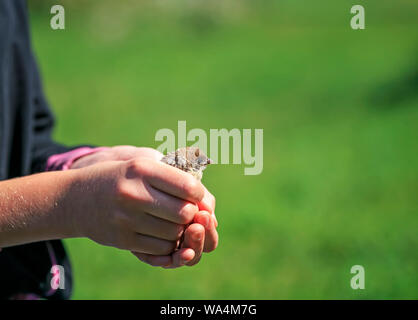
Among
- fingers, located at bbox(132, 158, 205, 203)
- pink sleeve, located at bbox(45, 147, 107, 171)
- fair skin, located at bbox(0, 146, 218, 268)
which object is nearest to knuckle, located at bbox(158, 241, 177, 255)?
fair skin, located at bbox(0, 146, 218, 268)

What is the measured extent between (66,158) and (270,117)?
376 cm

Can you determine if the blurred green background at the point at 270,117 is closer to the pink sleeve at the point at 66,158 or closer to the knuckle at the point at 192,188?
the pink sleeve at the point at 66,158

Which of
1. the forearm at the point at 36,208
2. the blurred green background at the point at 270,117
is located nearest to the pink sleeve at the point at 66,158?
the forearm at the point at 36,208

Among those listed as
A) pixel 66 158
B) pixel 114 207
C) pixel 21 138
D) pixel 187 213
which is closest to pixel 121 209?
pixel 114 207

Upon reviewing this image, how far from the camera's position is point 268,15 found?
8.16 m

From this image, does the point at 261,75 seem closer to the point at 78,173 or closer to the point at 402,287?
the point at 402,287

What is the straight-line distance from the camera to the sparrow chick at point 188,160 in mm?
1115

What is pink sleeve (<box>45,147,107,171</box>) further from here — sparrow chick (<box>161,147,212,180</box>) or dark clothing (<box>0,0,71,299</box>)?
sparrow chick (<box>161,147,212,180</box>)

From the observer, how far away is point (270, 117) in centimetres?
505

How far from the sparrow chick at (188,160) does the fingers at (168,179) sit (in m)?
0.10

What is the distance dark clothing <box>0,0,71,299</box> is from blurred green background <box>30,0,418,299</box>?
1.24 metres

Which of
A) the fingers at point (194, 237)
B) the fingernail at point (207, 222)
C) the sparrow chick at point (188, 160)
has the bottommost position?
the fingers at point (194, 237)

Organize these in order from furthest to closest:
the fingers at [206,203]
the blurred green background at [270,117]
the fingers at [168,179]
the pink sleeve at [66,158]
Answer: the blurred green background at [270,117] → the pink sleeve at [66,158] → the fingers at [206,203] → the fingers at [168,179]
